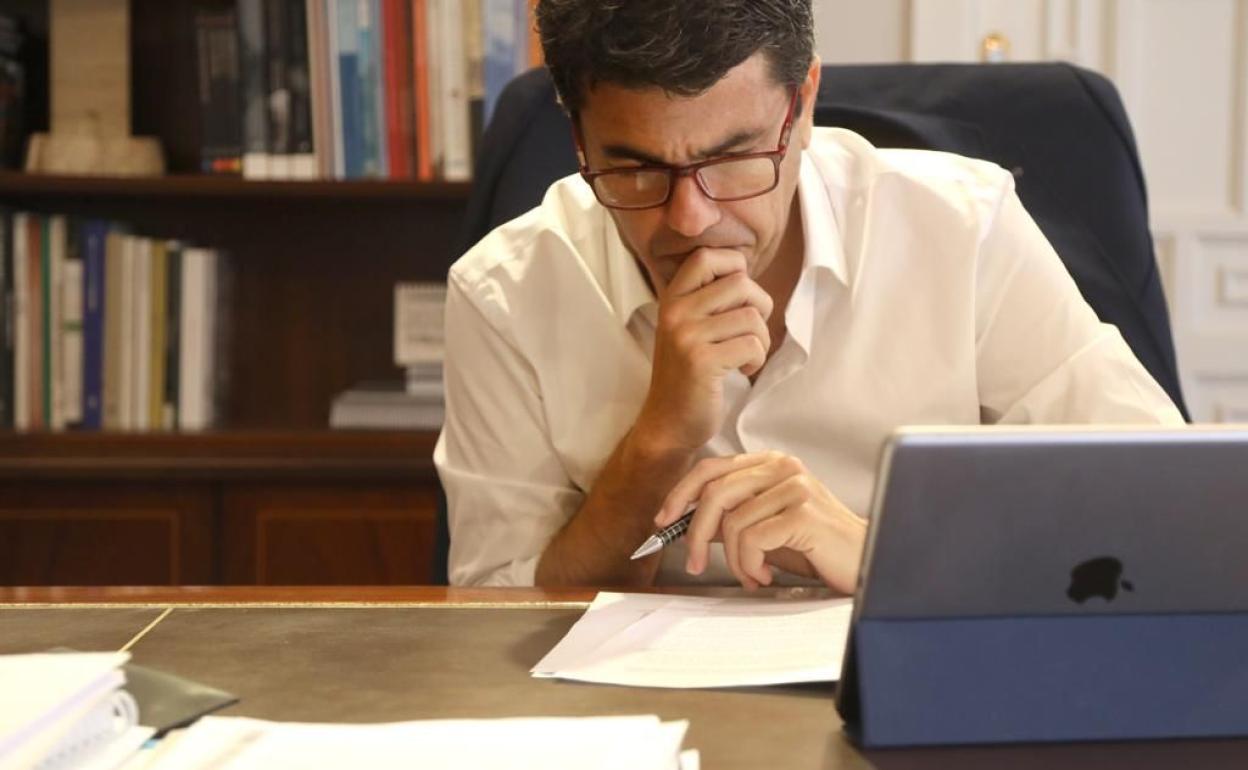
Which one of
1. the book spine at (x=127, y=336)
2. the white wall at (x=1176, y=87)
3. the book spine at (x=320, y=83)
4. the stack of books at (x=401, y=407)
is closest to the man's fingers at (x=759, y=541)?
the stack of books at (x=401, y=407)

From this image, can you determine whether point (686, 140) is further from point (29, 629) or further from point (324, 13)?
point (324, 13)

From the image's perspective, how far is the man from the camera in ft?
3.89

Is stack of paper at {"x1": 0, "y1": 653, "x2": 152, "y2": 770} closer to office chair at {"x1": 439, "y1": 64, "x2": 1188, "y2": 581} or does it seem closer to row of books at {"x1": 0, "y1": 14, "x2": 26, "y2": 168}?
office chair at {"x1": 439, "y1": 64, "x2": 1188, "y2": 581}

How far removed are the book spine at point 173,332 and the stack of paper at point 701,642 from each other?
4.85ft

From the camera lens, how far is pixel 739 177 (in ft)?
3.92

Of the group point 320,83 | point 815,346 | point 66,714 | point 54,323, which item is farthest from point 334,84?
point 66,714

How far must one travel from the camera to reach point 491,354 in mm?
1422

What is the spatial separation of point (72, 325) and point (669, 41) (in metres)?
1.51

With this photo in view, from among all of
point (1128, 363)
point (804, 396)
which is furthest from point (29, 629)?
point (1128, 363)

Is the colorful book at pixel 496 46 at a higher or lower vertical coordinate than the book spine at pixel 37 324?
higher

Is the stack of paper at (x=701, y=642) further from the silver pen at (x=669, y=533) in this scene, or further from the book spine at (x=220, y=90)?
the book spine at (x=220, y=90)

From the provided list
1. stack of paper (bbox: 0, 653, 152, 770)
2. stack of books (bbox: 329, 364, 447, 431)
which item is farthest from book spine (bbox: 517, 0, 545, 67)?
stack of paper (bbox: 0, 653, 152, 770)

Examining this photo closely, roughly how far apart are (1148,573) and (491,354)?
79cm

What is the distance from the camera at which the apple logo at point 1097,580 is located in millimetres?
740
